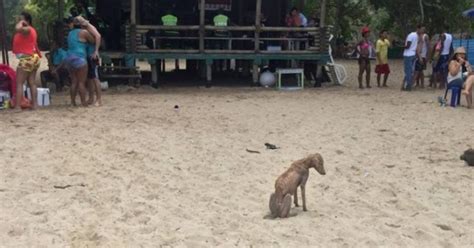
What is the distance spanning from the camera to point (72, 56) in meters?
10.2

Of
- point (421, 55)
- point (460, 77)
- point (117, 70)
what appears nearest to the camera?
point (460, 77)

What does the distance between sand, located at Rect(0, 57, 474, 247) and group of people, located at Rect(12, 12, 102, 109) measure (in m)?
0.44

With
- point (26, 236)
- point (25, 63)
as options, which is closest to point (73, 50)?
point (25, 63)

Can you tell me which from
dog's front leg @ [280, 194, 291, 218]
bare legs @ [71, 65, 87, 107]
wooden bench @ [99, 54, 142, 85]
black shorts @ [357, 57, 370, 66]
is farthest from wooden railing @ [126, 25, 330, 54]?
dog's front leg @ [280, 194, 291, 218]

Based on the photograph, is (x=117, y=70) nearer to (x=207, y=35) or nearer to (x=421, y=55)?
(x=207, y=35)

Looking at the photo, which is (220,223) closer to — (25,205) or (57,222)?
(57,222)

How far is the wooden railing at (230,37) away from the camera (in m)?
14.5

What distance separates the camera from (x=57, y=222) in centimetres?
473

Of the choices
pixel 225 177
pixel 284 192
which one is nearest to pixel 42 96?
pixel 225 177

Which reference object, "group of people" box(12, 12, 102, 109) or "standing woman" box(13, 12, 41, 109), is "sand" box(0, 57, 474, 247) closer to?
"group of people" box(12, 12, 102, 109)

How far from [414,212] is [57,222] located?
3.22 meters

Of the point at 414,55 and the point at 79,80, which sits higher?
the point at 414,55

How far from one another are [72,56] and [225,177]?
17.1 feet

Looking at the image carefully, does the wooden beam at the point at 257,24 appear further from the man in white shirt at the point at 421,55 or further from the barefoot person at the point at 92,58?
the barefoot person at the point at 92,58
